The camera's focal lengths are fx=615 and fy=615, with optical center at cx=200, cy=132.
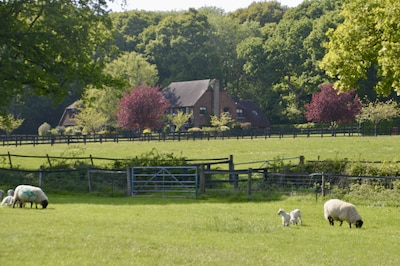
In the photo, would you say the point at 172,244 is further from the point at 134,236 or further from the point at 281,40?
the point at 281,40

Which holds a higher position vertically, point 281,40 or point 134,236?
point 281,40

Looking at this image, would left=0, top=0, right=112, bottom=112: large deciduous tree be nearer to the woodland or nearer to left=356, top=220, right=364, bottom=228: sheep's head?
the woodland

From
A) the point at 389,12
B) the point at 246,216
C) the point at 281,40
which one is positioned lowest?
the point at 246,216

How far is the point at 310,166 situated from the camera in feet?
98.6

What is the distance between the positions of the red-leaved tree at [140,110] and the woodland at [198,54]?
5.07 m

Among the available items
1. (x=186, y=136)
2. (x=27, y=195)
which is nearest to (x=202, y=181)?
(x=27, y=195)

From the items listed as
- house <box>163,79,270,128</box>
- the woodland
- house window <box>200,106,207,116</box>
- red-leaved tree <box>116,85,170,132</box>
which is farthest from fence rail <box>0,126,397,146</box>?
house window <box>200,106,207,116</box>

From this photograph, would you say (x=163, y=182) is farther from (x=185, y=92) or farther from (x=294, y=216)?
(x=185, y=92)

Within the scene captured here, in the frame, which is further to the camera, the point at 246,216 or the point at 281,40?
the point at 281,40

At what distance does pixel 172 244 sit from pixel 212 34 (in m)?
120

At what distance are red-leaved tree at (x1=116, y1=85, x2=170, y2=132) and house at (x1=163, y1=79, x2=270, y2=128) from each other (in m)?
11.3

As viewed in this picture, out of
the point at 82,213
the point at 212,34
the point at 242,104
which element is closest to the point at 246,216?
the point at 82,213

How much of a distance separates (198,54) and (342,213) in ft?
338

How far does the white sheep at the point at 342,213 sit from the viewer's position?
61.9 feet
